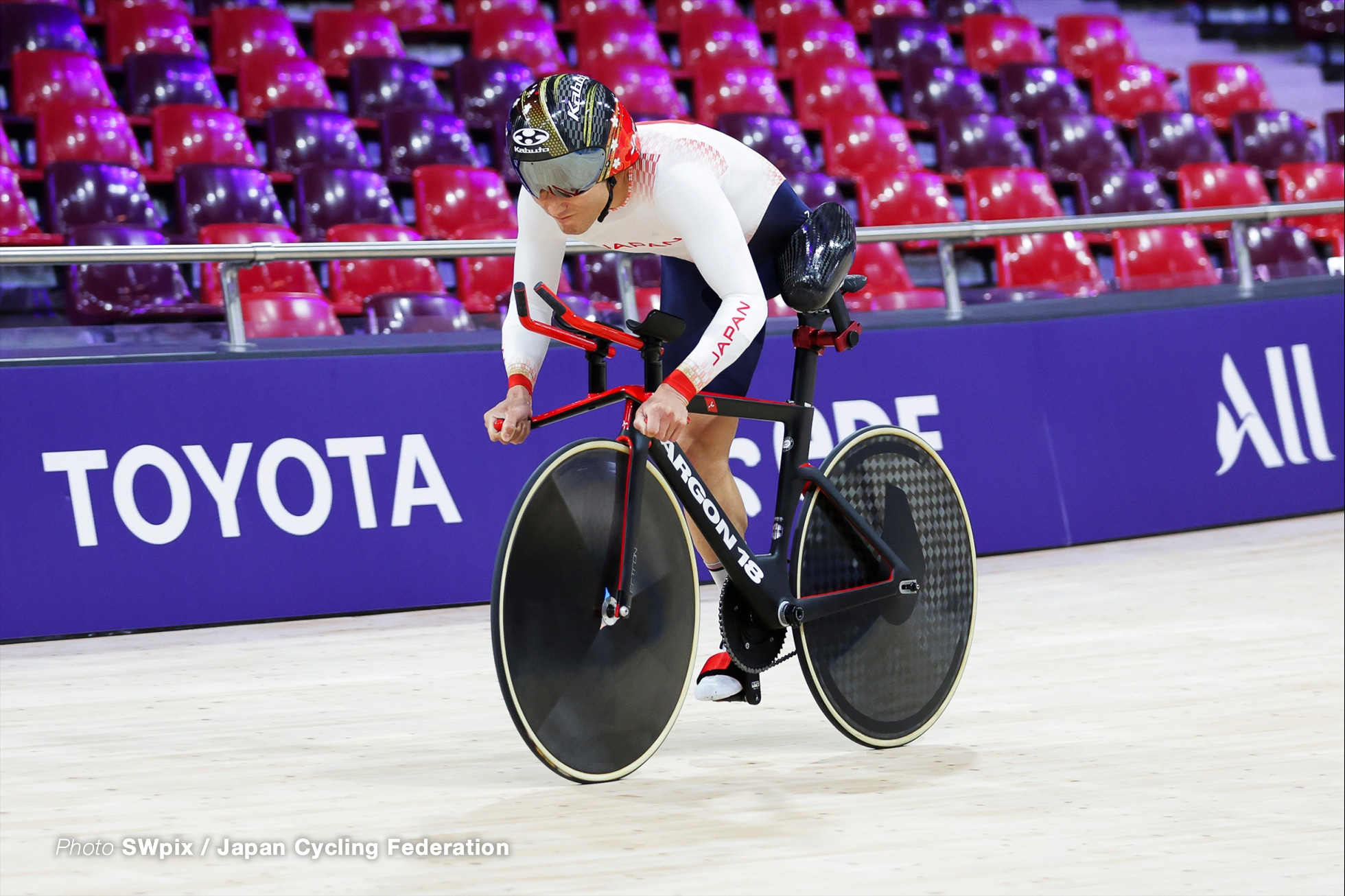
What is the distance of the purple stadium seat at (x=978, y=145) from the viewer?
33.1 ft

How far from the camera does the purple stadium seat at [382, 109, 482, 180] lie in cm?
838

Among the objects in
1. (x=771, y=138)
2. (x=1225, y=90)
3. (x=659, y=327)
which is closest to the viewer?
(x=659, y=327)

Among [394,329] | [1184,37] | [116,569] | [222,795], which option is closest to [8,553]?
[116,569]

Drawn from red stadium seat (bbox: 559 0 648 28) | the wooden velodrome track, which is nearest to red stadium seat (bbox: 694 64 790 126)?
red stadium seat (bbox: 559 0 648 28)

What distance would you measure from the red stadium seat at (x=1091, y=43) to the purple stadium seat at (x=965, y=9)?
0.47 meters

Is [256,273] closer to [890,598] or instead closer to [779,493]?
[779,493]

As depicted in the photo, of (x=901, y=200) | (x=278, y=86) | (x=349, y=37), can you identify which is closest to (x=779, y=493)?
(x=901, y=200)

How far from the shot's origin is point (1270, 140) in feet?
37.1

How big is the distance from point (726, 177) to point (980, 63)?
29.2 feet

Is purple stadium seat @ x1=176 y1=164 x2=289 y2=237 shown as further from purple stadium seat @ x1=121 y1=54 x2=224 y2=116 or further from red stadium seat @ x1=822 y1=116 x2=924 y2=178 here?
red stadium seat @ x1=822 y1=116 x2=924 y2=178

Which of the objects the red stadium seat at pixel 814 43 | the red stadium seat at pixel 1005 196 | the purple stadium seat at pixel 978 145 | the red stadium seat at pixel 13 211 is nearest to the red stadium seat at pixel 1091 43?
the red stadium seat at pixel 814 43

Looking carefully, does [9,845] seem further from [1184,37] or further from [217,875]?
[1184,37]

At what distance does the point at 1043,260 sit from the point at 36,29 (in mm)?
5564

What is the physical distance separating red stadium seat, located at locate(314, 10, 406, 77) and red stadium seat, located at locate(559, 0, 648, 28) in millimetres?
1455
